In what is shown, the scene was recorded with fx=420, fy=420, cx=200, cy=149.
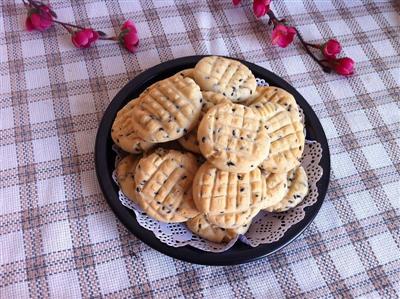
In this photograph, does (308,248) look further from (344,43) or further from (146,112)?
(344,43)

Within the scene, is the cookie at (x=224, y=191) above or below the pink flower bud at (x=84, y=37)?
below

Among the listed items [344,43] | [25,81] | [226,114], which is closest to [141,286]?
[226,114]

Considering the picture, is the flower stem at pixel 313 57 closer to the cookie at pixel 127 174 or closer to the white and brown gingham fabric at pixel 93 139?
the white and brown gingham fabric at pixel 93 139

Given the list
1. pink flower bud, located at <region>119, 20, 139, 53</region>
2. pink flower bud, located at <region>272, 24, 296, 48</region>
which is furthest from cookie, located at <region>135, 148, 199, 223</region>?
pink flower bud, located at <region>272, 24, 296, 48</region>

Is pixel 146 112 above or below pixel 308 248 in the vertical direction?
above

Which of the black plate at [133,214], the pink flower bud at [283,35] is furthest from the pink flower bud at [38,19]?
the pink flower bud at [283,35]

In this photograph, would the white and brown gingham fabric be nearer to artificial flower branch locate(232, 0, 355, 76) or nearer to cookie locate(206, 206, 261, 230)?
artificial flower branch locate(232, 0, 355, 76)
